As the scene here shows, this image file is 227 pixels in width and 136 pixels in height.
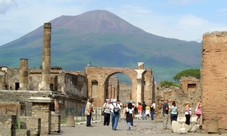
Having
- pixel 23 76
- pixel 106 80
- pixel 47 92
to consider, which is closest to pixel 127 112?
pixel 47 92

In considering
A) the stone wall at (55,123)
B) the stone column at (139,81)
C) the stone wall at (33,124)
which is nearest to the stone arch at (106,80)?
the stone column at (139,81)

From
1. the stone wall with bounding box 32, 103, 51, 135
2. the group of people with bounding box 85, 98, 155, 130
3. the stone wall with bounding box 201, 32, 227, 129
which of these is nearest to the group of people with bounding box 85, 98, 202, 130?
the group of people with bounding box 85, 98, 155, 130

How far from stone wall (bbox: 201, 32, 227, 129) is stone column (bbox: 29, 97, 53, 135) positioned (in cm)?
582

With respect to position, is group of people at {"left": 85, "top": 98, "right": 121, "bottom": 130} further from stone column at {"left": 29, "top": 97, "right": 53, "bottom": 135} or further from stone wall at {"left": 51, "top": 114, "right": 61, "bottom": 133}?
stone column at {"left": 29, "top": 97, "right": 53, "bottom": 135}

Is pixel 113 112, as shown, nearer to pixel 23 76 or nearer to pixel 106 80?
pixel 23 76

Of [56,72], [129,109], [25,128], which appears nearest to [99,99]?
[56,72]

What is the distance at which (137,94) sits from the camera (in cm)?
7169

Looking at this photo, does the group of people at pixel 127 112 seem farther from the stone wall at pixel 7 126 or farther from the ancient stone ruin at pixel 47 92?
the stone wall at pixel 7 126

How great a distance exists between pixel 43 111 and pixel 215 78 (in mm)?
6508

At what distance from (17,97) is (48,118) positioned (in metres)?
23.2

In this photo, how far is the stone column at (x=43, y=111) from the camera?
67.8 ft

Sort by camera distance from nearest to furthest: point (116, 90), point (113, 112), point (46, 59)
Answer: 1. point (113, 112)
2. point (46, 59)
3. point (116, 90)

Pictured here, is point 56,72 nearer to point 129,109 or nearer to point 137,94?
point 137,94

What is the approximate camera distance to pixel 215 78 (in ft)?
75.0
